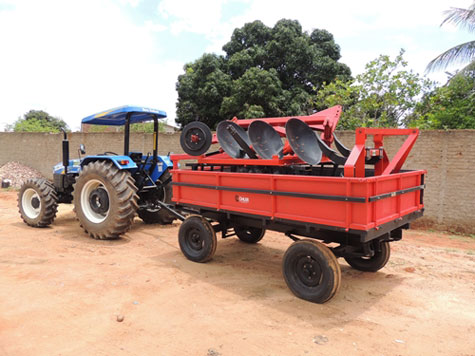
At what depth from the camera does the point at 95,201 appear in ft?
19.5

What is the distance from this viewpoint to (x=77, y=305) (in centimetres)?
334

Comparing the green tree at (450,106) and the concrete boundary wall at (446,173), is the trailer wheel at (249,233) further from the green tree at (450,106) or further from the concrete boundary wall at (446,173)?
the green tree at (450,106)

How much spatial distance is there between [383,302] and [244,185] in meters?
1.95

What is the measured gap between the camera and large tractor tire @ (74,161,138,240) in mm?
5441

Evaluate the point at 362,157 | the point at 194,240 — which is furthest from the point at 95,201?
the point at 362,157

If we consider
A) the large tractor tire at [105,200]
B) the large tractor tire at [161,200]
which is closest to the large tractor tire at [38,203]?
the large tractor tire at [105,200]

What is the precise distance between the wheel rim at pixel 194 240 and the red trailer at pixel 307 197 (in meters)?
0.01

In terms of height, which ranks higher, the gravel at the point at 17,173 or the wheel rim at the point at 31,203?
the gravel at the point at 17,173

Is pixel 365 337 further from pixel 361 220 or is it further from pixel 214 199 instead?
pixel 214 199

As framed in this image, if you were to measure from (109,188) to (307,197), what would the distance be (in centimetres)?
341

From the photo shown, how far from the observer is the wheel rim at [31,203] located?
6727 millimetres

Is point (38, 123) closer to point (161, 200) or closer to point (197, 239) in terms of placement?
point (161, 200)

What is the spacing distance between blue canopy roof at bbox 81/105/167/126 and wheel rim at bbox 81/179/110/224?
4.08ft

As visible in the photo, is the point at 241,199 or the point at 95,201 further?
the point at 95,201
